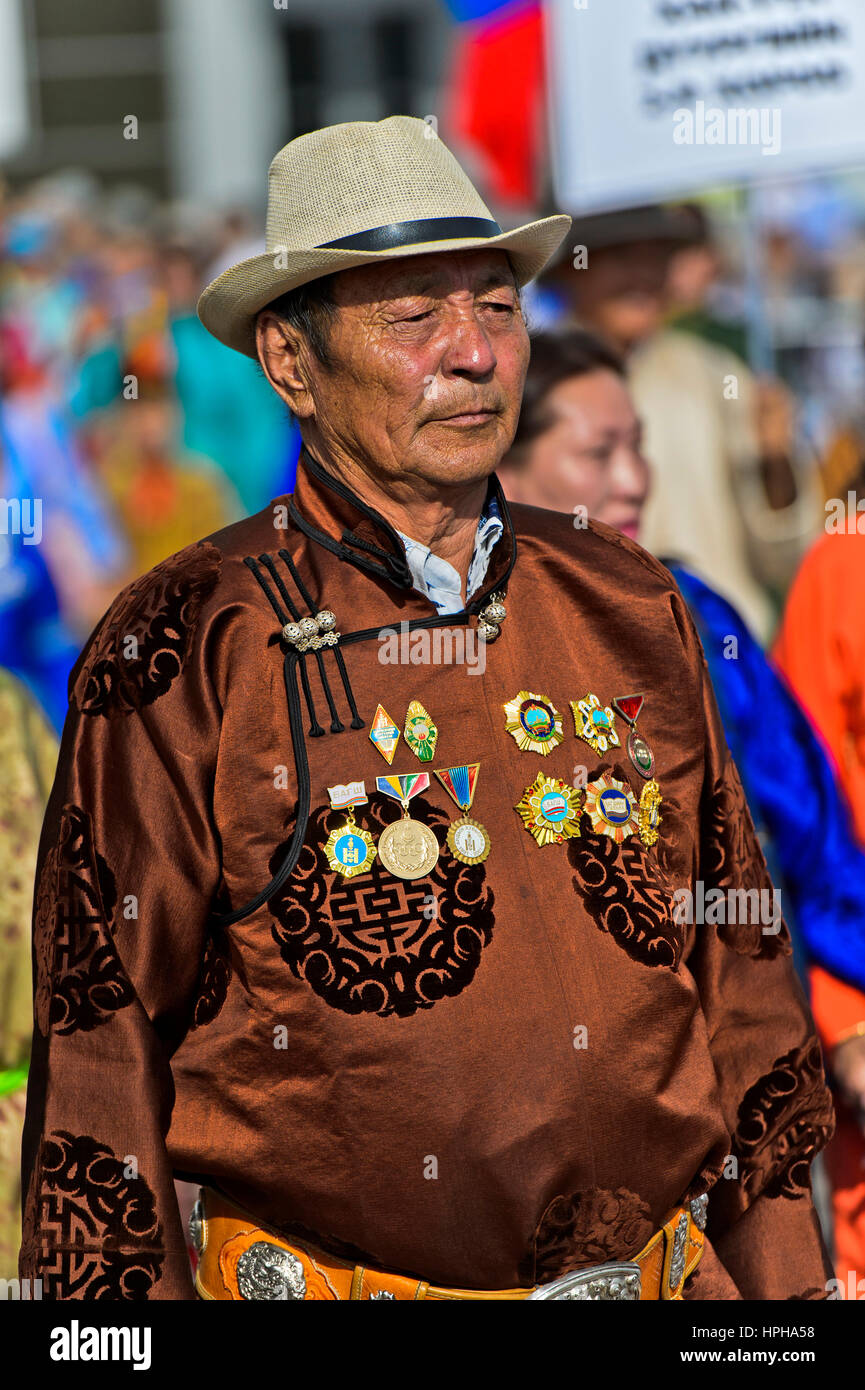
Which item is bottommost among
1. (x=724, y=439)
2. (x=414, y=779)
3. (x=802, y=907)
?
(x=802, y=907)

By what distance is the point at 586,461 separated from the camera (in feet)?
11.6

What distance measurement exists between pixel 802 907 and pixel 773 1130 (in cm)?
120

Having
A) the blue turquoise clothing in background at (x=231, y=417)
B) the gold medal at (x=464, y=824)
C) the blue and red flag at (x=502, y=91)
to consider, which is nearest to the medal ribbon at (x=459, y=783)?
the gold medal at (x=464, y=824)

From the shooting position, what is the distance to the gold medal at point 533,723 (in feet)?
6.53

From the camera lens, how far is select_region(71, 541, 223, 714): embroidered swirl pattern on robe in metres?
1.93

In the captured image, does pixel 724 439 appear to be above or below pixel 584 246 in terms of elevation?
below

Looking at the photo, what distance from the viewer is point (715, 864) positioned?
2213mm

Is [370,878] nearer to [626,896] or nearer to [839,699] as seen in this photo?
[626,896]

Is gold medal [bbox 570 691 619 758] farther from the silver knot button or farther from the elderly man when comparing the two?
the silver knot button

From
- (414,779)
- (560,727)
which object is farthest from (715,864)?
(414,779)

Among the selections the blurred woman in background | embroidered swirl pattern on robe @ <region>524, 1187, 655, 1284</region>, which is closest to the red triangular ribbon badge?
embroidered swirl pattern on robe @ <region>524, 1187, 655, 1284</region>

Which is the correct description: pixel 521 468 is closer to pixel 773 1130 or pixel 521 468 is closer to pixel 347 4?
pixel 773 1130

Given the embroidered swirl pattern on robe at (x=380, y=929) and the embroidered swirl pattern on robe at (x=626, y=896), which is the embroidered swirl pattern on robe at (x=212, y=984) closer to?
the embroidered swirl pattern on robe at (x=380, y=929)

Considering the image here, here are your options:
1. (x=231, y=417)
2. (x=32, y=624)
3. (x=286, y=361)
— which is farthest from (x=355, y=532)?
(x=231, y=417)
